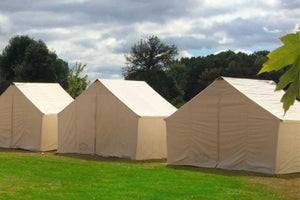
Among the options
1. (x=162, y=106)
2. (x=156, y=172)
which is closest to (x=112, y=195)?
(x=156, y=172)

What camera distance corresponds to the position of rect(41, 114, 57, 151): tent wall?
1998 centimetres

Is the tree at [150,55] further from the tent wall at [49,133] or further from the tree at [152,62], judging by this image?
the tent wall at [49,133]

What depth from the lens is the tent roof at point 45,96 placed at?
67.7 feet

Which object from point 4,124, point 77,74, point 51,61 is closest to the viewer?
point 4,124

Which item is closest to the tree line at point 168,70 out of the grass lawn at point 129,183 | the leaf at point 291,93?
the grass lawn at point 129,183

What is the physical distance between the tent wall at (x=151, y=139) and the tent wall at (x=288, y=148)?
515 cm

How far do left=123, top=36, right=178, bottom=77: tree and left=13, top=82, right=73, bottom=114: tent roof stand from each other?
2509cm

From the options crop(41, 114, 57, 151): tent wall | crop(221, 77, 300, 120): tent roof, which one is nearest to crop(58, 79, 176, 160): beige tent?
crop(41, 114, 57, 151): tent wall

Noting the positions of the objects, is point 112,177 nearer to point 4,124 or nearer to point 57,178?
point 57,178

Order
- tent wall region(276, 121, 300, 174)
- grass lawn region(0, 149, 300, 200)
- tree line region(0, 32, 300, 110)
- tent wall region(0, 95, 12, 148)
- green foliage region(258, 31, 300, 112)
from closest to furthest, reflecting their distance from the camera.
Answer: green foliage region(258, 31, 300, 112), grass lawn region(0, 149, 300, 200), tent wall region(276, 121, 300, 174), tent wall region(0, 95, 12, 148), tree line region(0, 32, 300, 110)

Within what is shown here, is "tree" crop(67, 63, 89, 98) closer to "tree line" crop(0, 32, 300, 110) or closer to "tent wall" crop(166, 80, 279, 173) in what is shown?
"tree line" crop(0, 32, 300, 110)

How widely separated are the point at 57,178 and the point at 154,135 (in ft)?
20.2

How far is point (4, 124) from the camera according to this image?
21.5 metres

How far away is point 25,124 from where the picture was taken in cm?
2061
